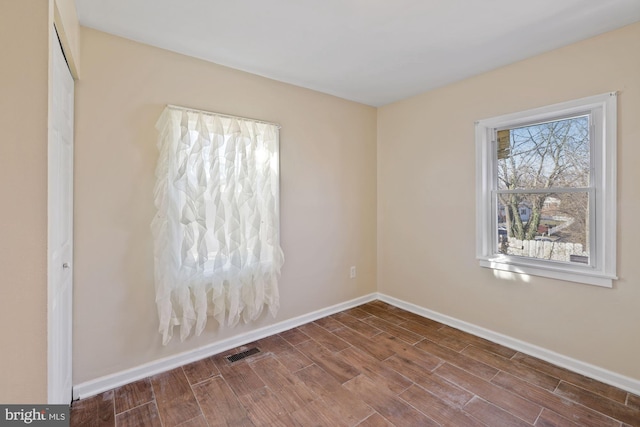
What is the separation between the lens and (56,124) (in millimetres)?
1428

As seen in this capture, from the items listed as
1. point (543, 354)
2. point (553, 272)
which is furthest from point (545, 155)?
point (543, 354)

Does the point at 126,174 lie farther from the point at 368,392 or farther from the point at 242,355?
the point at 368,392

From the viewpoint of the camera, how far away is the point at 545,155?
2.42m

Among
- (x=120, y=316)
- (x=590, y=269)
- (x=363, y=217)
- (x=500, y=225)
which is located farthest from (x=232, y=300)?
(x=590, y=269)

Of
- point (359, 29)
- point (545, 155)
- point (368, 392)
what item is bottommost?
point (368, 392)

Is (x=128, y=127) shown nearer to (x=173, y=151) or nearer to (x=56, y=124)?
(x=173, y=151)

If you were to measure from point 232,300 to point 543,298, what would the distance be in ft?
8.64

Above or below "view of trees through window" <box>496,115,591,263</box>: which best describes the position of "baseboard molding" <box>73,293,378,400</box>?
below

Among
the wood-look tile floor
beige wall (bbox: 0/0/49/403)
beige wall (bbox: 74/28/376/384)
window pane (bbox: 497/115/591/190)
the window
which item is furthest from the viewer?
window pane (bbox: 497/115/591/190)

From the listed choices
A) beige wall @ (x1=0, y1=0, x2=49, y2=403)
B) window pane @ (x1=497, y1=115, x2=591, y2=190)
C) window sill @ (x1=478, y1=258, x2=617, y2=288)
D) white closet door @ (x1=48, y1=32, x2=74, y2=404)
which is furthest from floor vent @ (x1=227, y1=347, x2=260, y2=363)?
window pane @ (x1=497, y1=115, x2=591, y2=190)

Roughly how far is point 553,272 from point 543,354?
2.29 feet

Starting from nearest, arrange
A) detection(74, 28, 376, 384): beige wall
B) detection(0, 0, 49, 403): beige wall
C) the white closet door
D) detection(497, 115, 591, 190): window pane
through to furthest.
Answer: detection(0, 0, 49, 403): beige wall < the white closet door < detection(74, 28, 376, 384): beige wall < detection(497, 115, 591, 190): window pane

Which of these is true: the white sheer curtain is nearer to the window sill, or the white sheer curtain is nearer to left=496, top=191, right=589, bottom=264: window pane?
the window sill

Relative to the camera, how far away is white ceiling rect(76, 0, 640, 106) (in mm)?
1747
